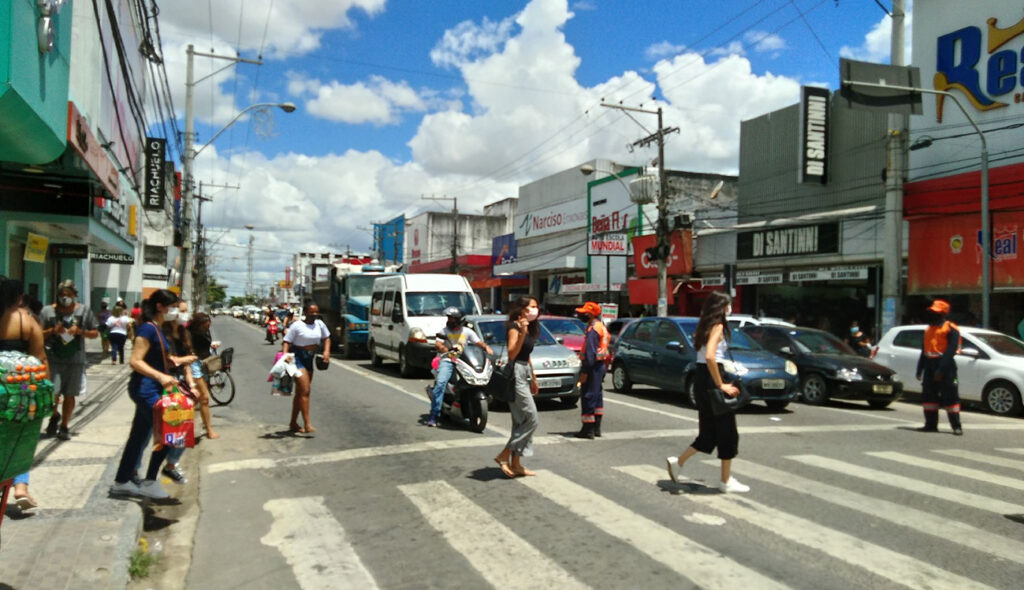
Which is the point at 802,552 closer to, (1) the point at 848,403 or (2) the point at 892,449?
(2) the point at 892,449

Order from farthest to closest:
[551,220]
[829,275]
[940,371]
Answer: [551,220] → [829,275] → [940,371]

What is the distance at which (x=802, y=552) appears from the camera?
5035 mm

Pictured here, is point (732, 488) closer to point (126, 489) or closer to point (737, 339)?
point (126, 489)

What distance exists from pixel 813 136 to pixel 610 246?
34.8 feet

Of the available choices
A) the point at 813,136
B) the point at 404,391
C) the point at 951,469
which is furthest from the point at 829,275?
the point at 951,469

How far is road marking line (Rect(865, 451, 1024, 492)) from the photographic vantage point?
24.0ft

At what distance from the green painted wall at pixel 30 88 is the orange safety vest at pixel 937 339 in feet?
37.6

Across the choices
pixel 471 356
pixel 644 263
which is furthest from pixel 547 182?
pixel 471 356

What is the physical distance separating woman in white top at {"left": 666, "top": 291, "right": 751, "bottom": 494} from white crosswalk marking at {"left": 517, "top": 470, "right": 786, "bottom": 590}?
3.39ft

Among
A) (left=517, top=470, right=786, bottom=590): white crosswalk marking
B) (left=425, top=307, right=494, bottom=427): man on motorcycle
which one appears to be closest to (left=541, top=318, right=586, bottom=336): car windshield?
(left=425, top=307, right=494, bottom=427): man on motorcycle

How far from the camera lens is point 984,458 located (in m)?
8.65

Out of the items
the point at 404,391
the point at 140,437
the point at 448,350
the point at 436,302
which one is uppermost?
the point at 436,302

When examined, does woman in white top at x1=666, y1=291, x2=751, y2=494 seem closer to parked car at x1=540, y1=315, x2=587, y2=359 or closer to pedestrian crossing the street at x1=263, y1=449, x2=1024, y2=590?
pedestrian crossing the street at x1=263, y1=449, x2=1024, y2=590

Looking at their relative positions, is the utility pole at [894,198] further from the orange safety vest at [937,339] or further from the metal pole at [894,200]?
the orange safety vest at [937,339]
